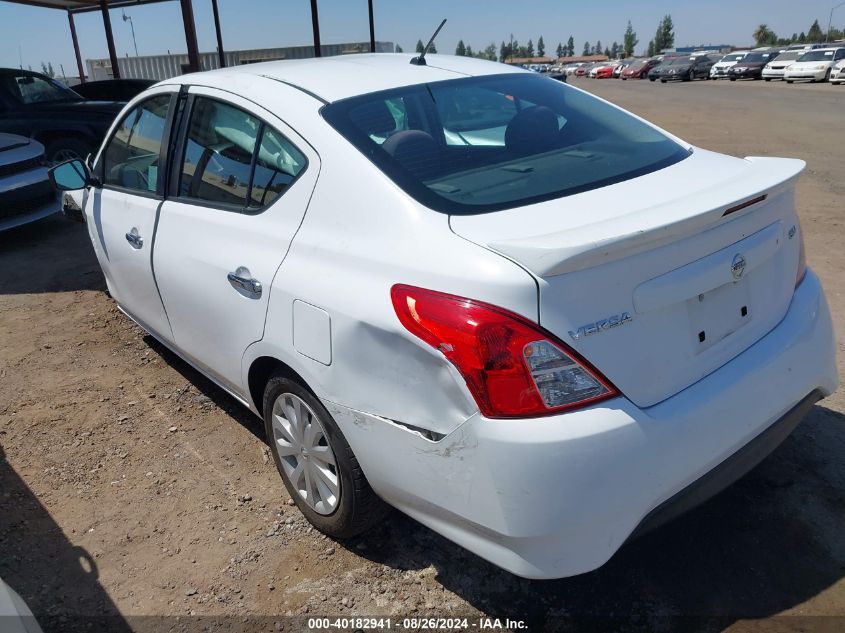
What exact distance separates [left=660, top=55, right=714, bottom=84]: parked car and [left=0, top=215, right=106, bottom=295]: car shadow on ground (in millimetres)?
38526

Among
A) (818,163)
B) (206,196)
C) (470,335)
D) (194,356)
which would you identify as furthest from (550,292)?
(818,163)

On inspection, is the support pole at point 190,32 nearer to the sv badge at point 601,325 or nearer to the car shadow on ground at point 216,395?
the car shadow on ground at point 216,395

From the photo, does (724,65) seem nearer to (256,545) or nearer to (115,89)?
(115,89)

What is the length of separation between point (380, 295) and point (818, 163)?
9355 mm

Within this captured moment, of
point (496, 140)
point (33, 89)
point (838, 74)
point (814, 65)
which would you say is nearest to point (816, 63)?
point (814, 65)

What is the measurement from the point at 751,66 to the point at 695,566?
38.0 m

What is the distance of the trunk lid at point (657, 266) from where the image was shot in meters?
1.72

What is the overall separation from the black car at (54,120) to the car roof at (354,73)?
652 centimetres

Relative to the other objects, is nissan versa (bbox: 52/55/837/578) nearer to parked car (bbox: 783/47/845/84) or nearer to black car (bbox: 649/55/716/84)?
parked car (bbox: 783/47/845/84)

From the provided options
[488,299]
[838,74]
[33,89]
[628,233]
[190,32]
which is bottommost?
[838,74]

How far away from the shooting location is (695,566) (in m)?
2.32

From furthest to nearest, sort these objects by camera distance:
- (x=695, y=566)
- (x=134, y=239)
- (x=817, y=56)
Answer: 1. (x=817, y=56)
2. (x=134, y=239)
3. (x=695, y=566)

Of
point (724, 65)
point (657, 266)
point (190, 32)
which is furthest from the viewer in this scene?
point (724, 65)

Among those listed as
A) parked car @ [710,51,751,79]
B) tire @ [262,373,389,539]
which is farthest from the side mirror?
parked car @ [710,51,751,79]
